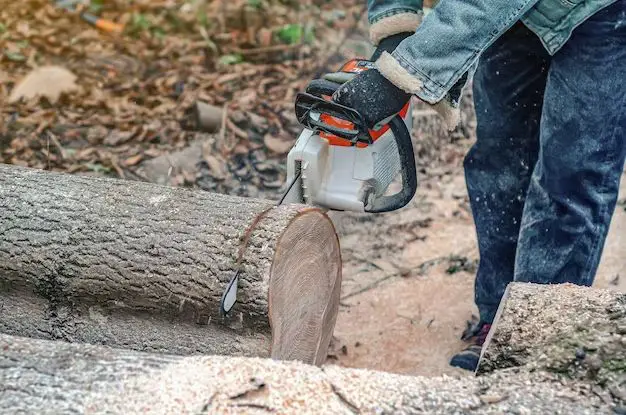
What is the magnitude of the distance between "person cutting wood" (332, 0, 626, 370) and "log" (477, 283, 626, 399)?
2.21ft

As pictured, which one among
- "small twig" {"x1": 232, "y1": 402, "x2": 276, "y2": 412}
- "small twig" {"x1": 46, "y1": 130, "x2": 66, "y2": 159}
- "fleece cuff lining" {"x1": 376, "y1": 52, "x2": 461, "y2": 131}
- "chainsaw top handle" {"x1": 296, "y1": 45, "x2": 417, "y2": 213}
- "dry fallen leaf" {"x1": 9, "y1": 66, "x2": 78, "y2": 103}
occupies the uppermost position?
"fleece cuff lining" {"x1": 376, "y1": 52, "x2": 461, "y2": 131}

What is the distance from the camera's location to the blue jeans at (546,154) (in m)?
Result: 2.21

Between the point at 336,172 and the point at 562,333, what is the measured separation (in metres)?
0.94

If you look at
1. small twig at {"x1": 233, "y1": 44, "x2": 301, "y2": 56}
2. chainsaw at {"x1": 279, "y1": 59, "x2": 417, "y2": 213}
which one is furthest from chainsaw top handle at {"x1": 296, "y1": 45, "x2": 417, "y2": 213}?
small twig at {"x1": 233, "y1": 44, "x2": 301, "y2": 56}

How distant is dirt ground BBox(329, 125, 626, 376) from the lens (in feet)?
9.37

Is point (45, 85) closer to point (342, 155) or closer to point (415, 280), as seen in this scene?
point (415, 280)

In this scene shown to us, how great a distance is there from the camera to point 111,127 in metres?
4.12

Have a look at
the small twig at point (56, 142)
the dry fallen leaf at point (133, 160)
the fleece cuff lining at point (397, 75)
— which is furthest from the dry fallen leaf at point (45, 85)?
the fleece cuff lining at point (397, 75)

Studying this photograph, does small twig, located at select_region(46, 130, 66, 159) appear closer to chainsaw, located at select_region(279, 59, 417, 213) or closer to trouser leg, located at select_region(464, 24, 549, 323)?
chainsaw, located at select_region(279, 59, 417, 213)

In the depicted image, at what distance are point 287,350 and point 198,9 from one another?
3.41 metres

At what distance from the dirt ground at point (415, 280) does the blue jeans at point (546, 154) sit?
0.28 metres

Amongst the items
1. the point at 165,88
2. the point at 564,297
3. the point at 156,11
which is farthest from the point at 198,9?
the point at 564,297

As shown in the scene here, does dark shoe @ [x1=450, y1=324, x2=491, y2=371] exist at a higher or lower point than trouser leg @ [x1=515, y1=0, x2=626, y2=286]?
lower

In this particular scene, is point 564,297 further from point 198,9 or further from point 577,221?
point 198,9
